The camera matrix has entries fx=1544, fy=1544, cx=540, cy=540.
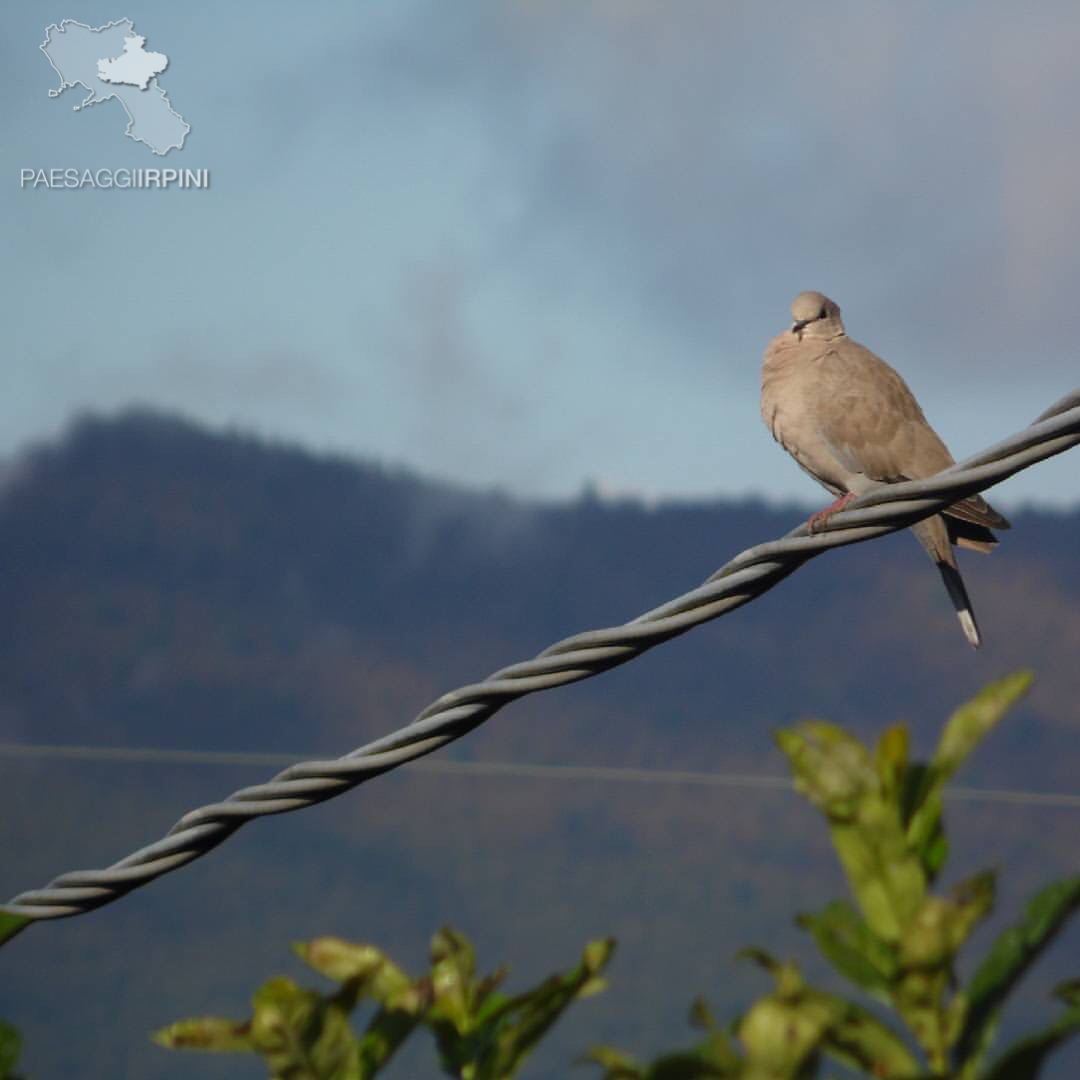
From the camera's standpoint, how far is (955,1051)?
2.93 feet

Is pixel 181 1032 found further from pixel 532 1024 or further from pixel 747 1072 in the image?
pixel 747 1072

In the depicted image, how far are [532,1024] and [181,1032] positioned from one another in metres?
0.23

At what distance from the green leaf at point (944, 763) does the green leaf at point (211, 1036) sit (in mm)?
441

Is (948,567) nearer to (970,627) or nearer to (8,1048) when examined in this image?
(970,627)

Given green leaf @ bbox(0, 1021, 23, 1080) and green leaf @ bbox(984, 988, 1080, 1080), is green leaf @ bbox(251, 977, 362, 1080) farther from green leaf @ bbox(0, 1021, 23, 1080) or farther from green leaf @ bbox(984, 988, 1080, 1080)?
green leaf @ bbox(984, 988, 1080, 1080)

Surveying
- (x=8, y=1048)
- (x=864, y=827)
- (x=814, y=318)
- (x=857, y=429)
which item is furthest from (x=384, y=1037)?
(x=814, y=318)

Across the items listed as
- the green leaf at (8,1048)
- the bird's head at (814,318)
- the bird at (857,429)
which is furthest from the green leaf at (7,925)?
the bird's head at (814,318)

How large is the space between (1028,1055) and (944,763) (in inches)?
6.7

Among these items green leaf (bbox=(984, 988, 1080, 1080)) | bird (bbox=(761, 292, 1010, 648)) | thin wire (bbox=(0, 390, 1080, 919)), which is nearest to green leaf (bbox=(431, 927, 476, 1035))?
green leaf (bbox=(984, 988, 1080, 1080))

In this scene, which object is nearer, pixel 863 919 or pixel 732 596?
pixel 863 919

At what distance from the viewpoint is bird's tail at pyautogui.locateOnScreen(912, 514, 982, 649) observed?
12.7ft

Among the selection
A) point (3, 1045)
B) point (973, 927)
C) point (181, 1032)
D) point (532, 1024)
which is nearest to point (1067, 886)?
point (973, 927)

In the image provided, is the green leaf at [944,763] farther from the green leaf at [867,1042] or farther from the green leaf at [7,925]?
the green leaf at [7,925]

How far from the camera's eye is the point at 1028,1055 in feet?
2.73
